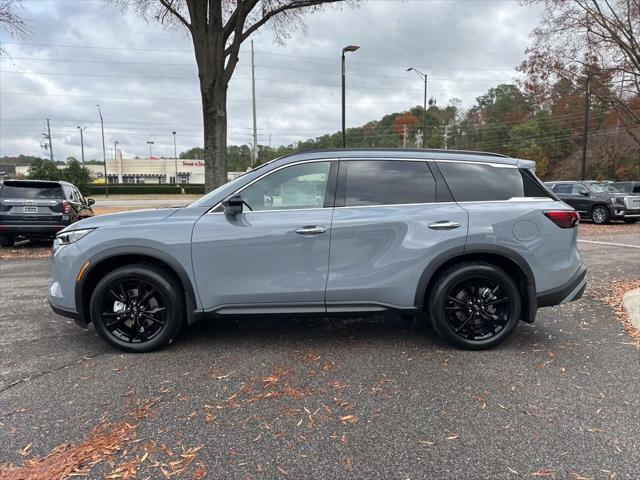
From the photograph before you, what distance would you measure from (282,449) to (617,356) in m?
3.16

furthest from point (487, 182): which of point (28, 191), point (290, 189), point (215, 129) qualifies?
point (28, 191)

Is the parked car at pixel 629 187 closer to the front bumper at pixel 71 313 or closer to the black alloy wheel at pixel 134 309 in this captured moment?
the black alloy wheel at pixel 134 309

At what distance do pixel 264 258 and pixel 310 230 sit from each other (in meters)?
0.46

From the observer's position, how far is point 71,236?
3.99 metres

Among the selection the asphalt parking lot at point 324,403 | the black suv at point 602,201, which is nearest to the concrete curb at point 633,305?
the asphalt parking lot at point 324,403

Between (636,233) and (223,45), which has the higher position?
(223,45)

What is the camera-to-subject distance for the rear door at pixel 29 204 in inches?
407

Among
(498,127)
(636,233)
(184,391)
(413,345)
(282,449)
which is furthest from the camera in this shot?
(498,127)

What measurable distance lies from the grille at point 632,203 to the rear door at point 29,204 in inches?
740

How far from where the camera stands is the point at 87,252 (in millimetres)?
3891

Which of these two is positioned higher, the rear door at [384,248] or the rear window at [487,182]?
the rear window at [487,182]

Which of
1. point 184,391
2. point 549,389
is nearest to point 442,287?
point 549,389

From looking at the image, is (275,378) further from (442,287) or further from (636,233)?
(636,233)

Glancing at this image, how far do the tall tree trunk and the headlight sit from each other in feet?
23.2
